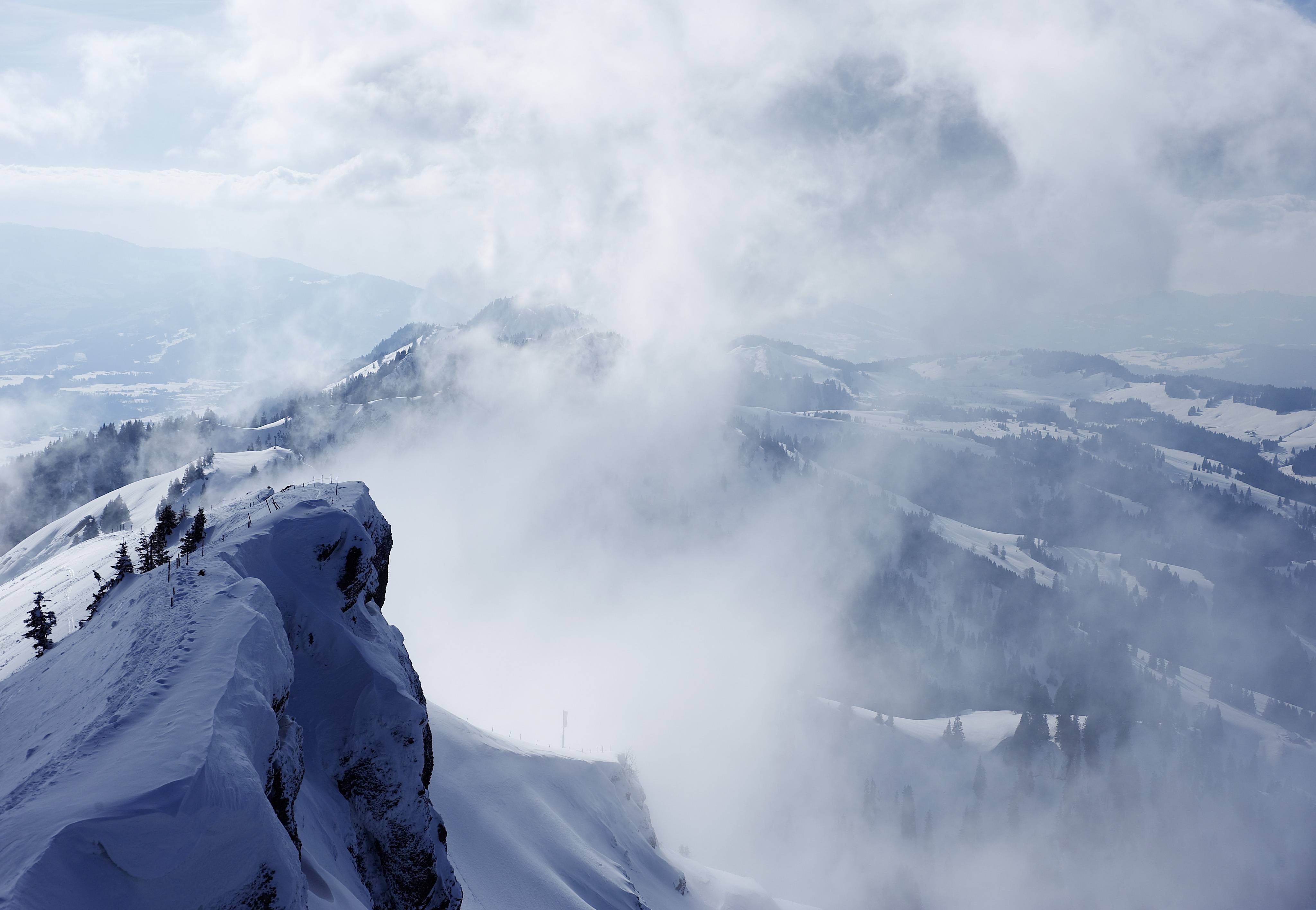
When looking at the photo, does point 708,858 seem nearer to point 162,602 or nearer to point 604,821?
point 604,821

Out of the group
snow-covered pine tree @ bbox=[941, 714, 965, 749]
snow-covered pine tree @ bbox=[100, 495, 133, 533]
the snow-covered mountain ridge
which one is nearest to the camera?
the snow-covered mountain ridge

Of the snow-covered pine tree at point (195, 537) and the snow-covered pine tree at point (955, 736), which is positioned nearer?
the snow-covered pine tree at point (195, 537)

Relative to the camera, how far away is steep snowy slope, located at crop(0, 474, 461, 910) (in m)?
12.3

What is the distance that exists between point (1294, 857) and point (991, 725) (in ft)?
265

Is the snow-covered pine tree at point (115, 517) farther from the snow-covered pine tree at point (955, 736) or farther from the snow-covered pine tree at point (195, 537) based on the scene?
the snow-covered pine tree at point (955, 736)

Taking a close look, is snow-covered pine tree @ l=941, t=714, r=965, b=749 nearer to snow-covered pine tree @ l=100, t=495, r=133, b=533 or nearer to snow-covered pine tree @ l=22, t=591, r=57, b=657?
snow-covered pine tree @ l=22, t=591, r=57, b=657

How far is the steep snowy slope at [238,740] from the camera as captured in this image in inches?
483

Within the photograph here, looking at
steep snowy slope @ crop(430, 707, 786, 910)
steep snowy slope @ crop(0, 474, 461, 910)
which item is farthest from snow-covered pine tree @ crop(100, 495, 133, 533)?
steep snowy slope @ crop(0, 474, 461, 910)

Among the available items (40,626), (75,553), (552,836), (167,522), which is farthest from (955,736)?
(75,553)

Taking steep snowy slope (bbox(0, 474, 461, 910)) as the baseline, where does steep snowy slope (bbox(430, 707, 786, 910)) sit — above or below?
below

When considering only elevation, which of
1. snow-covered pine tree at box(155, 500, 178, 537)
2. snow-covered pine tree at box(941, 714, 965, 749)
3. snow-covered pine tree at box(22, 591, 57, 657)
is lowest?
snow-covered pine tree at box(941, 714, 965, 749)

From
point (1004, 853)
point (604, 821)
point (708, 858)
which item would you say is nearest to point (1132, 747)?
point (1004, 853)

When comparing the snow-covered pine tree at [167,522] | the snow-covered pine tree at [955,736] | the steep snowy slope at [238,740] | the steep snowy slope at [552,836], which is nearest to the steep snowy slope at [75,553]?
the snow-covered pine tree at [167,522]

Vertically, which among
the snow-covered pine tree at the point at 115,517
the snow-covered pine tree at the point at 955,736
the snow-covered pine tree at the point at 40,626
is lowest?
the snow-covered pine tree at the point at 955,736
